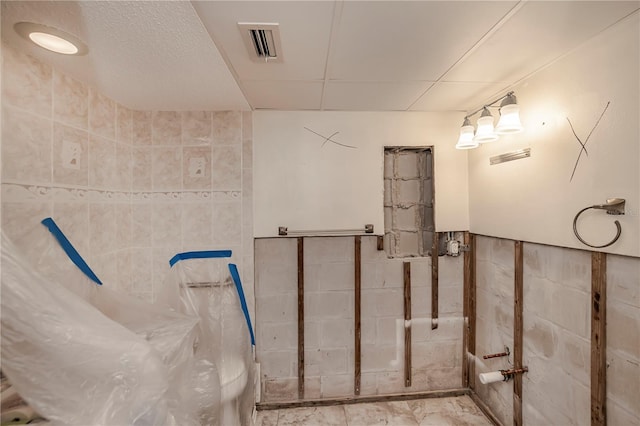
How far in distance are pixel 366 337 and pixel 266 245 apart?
1024mm

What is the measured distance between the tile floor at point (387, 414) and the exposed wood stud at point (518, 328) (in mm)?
317

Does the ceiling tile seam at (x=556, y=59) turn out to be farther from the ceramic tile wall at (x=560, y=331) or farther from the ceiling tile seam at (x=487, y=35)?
the ceramic tile wall at (x=560, y=331)

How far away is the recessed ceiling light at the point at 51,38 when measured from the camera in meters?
1.00

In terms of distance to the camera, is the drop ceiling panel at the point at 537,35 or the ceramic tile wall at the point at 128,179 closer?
the drop ceiling panel at the point at 537,35

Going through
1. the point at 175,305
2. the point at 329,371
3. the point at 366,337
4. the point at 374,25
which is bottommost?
the point at 329,371

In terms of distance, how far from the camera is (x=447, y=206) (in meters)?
2.08

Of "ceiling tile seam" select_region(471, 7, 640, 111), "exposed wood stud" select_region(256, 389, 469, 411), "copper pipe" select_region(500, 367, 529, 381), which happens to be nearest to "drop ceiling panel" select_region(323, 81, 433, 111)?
"ceiling tile seam" select_region(471, 7, 640, 111)

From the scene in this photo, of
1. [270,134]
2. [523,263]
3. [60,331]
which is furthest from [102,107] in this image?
[523,263]

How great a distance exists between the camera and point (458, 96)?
69.3 inches

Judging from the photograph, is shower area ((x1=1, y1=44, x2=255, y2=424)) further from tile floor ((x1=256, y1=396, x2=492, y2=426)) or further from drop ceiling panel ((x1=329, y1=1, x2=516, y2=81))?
drop ceiling panel ((x1=329, y1=1, x2=516, y2=81))

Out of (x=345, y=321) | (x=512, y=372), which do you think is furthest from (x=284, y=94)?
(x=512, y=372)

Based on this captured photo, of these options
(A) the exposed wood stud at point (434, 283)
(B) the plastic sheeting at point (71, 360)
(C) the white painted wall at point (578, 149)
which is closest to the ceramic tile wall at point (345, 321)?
(A) the exposed wood stud at point (434, 283)

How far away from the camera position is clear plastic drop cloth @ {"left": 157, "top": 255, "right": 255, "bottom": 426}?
5.17 ft

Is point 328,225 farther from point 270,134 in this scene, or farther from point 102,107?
point 102,107
